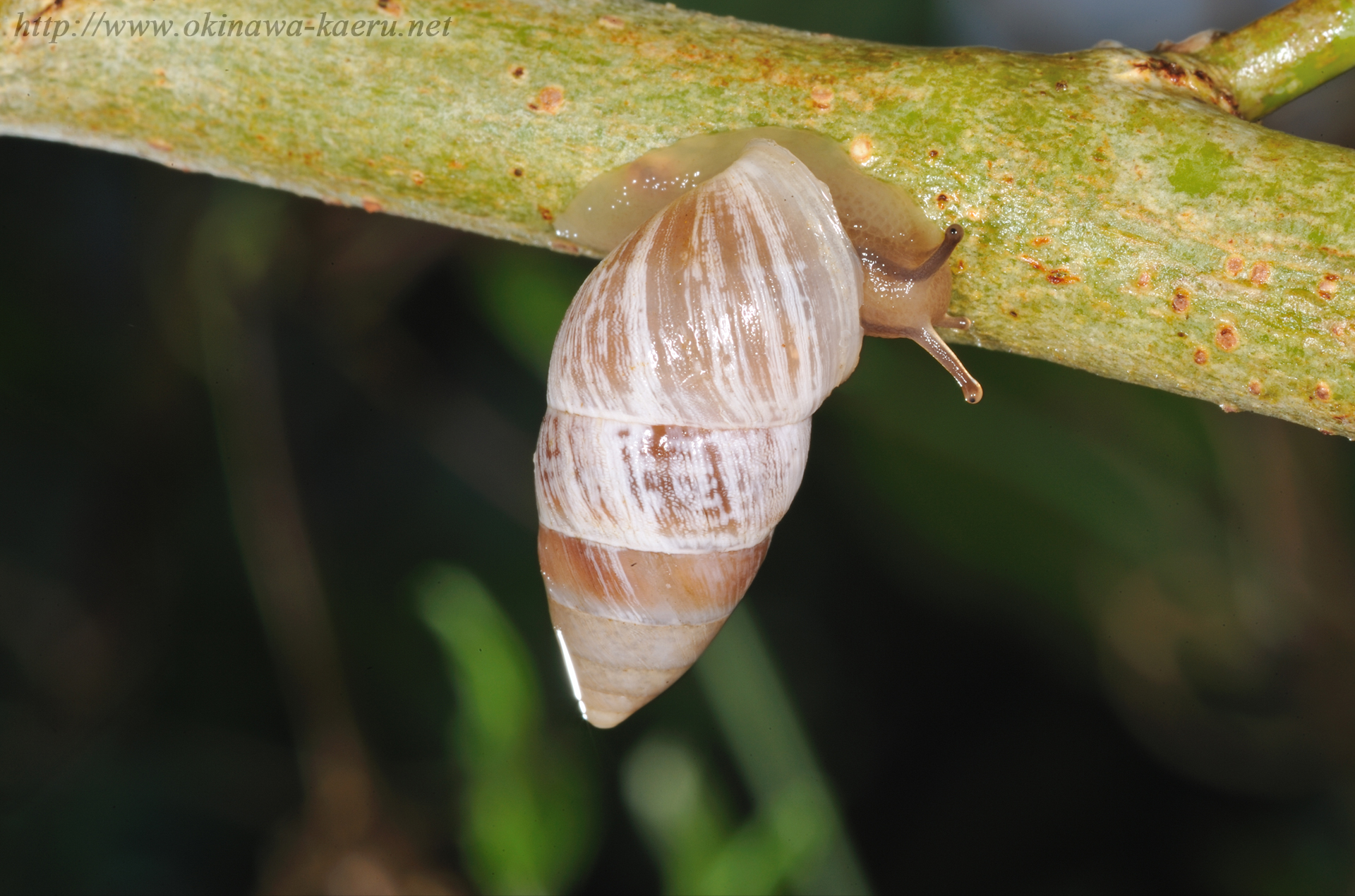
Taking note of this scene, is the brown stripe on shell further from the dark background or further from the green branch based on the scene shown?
the dark background

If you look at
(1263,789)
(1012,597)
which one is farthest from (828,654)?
(1263,789)

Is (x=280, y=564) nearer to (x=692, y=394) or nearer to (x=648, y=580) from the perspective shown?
(x=648, y=580)

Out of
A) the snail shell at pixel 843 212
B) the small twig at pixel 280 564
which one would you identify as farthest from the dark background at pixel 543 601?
the snail shell at pixel 843 212

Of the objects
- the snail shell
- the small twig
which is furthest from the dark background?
the snail shell

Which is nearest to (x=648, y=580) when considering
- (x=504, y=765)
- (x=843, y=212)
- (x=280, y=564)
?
(x=843, y=212)

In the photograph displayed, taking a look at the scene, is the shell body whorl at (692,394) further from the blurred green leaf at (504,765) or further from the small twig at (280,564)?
the small twig at (280,564)

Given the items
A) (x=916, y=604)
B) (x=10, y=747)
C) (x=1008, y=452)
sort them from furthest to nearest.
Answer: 1. (x=916, y=604)
2. (x=10, y=747)
3. (x=1008, y=452)

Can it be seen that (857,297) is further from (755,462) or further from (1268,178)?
(1268,178)

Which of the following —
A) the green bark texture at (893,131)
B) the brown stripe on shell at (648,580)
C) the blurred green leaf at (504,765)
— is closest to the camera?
the green bark texture at (893,131)
